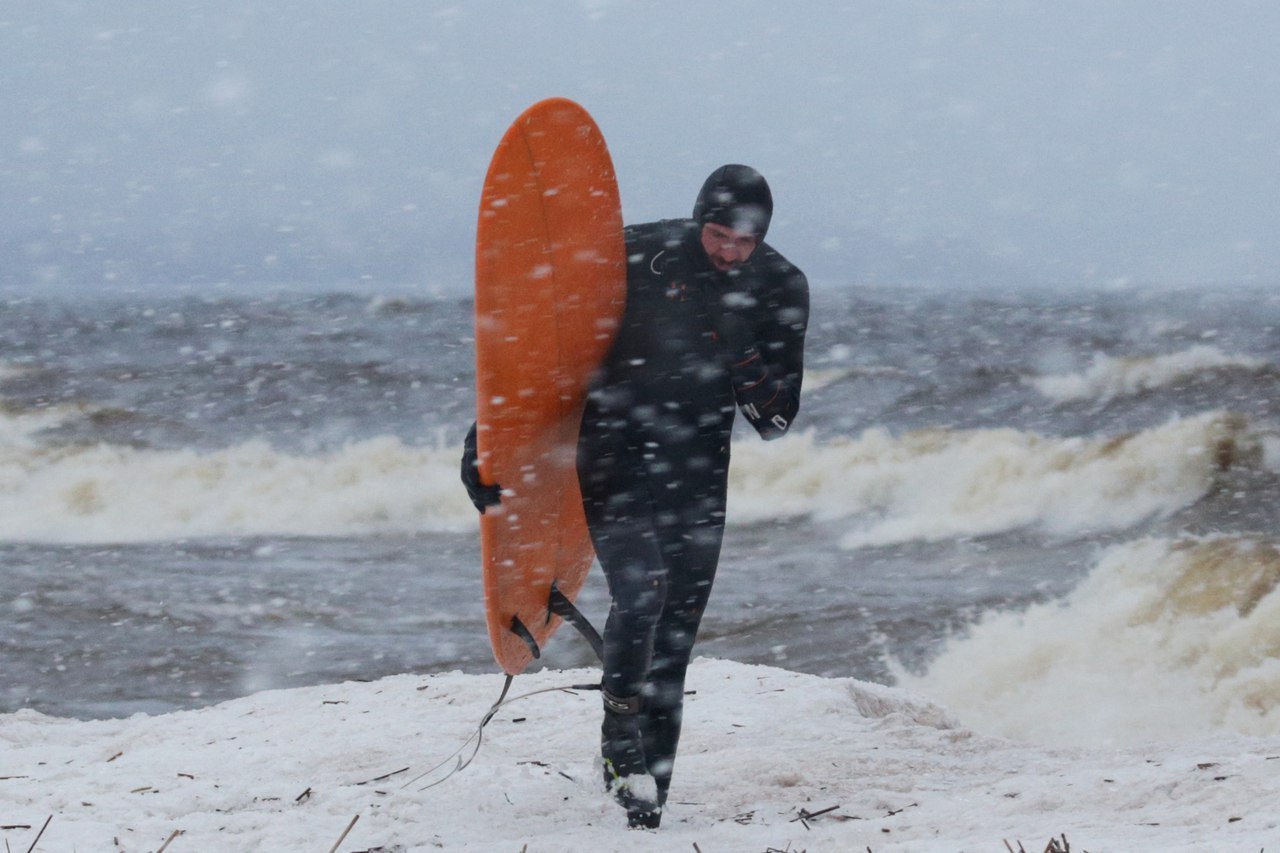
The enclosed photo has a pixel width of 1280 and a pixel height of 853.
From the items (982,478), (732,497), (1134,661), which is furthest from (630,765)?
(982,478)

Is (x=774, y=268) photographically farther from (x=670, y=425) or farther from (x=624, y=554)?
(x=624, y=554)

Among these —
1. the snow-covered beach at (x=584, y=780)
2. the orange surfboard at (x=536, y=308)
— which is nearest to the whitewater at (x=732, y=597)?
the snow-covered beach at (x=584, y=780)

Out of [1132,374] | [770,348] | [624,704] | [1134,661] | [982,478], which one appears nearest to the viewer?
[624,704]

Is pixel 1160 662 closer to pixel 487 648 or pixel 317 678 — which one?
pixel 487 648

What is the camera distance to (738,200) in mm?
2877

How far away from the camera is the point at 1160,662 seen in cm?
764

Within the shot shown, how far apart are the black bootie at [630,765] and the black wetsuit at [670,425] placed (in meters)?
0.05

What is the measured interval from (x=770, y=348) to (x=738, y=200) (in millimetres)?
445

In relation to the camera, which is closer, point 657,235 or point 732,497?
point 657,235

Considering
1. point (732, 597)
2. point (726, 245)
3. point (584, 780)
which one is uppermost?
point (726, 245)

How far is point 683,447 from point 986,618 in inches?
284

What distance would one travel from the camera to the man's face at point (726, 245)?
2.92 meters

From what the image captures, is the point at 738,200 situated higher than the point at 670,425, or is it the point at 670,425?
the point at 738,200

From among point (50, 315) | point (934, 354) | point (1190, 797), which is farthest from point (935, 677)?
point (50, 315)
